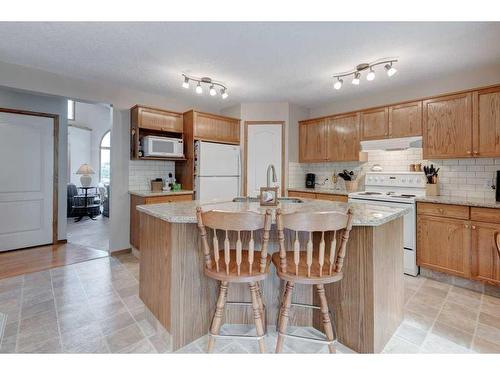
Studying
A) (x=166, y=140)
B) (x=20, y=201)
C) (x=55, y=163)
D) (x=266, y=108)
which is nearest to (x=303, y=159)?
(x=266, y=108)

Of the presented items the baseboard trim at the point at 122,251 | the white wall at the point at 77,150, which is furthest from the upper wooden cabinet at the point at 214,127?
the white wall at the point at 77,150

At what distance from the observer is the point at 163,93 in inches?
162

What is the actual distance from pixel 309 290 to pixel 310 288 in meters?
0.02

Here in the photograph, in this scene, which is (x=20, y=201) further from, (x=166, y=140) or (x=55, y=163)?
(x=166, y=140)

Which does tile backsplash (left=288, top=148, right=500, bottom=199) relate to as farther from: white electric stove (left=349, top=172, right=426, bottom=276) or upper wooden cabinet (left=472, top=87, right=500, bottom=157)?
upper wooden cabinet (left=472, top=87, right=500, bottom=157)

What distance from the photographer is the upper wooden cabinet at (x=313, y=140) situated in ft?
14.5

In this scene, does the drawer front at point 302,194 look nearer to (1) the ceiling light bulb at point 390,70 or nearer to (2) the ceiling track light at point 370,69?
(2) the ceiling track light at point 370,69

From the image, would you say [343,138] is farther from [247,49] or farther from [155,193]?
[155,193]

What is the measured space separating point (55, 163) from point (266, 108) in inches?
141

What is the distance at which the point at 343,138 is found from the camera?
4172 mm

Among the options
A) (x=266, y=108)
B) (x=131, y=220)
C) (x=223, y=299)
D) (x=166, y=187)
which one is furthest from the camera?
(x=266, y=108)

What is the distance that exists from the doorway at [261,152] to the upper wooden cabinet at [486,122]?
2.52 m

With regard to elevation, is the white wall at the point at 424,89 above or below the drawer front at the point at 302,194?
above

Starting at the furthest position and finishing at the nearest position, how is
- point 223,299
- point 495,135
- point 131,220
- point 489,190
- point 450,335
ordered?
1. point 131,220
2. point 489,190
3. point 495,135
4. point 450,335
5. point 223,299
